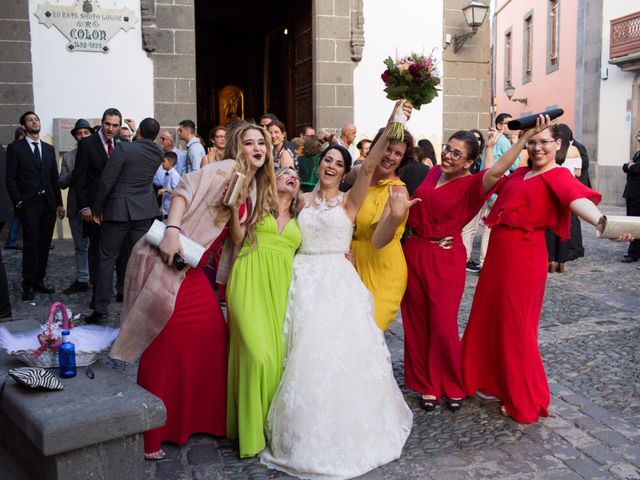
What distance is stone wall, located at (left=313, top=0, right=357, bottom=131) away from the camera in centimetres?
1184

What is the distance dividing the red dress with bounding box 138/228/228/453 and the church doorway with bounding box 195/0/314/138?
1001 cm

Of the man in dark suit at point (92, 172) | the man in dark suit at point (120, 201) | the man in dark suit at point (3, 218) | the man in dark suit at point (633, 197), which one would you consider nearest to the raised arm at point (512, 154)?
the man in dark suit at point (120, 201)

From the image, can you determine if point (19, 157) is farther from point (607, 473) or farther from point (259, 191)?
point (607, 473)

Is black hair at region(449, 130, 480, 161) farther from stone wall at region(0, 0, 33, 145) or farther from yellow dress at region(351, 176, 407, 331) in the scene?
stone wall at region(0, 0, 33, 145)

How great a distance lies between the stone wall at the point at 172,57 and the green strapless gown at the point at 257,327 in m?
7.85

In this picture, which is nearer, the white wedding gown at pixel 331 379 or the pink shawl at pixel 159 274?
the white wedding gown at pixel 331 379

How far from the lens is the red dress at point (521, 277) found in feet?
13.9

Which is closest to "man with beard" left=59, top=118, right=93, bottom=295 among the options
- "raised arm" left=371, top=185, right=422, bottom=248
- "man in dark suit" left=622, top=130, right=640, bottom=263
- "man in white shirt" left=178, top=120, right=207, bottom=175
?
"man in white shirt" left=178, top=120, right=207, bottom=175

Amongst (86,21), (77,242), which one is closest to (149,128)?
(77,242)

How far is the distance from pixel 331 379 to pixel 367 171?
1256 millimetres

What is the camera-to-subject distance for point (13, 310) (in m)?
6.82

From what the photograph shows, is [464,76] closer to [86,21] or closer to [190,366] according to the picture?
[86,21]

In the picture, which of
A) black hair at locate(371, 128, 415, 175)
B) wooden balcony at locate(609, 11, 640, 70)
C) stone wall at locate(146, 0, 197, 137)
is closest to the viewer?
black hair at locate(371, 128, 415, 175)

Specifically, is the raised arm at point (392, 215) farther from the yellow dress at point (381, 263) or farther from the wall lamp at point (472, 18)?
the wall lamp at point (472, 18)
